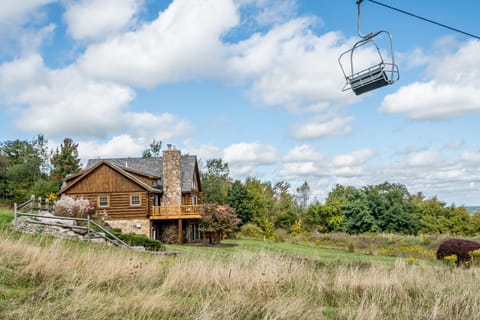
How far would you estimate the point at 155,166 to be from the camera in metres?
31.8

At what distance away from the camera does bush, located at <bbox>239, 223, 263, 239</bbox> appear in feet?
116

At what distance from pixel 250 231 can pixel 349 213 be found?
1071cm

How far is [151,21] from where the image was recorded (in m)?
11.8

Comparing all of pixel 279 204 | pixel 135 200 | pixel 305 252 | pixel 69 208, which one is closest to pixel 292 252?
pixel 305 252

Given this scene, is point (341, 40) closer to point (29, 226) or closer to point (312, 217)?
point (29, 226)

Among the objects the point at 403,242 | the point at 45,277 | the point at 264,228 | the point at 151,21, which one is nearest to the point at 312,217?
the point at 264,228

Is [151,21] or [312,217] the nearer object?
[151,21]

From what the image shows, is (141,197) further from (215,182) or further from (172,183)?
(215,182)

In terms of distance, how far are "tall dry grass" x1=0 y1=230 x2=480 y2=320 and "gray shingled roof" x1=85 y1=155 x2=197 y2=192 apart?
72.0ft

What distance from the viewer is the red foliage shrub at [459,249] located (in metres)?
15.9

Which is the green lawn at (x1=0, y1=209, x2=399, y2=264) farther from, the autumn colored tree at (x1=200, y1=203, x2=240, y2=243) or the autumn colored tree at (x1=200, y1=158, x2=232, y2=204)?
the autumn colored tree at (x1=200, y1=158, x2=232, y2=204)

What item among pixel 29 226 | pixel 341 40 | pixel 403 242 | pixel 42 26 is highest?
pixel 42 26

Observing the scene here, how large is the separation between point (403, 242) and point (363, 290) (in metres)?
23.4

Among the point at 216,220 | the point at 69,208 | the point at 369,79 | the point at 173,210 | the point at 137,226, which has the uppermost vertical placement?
the point at 369,79
